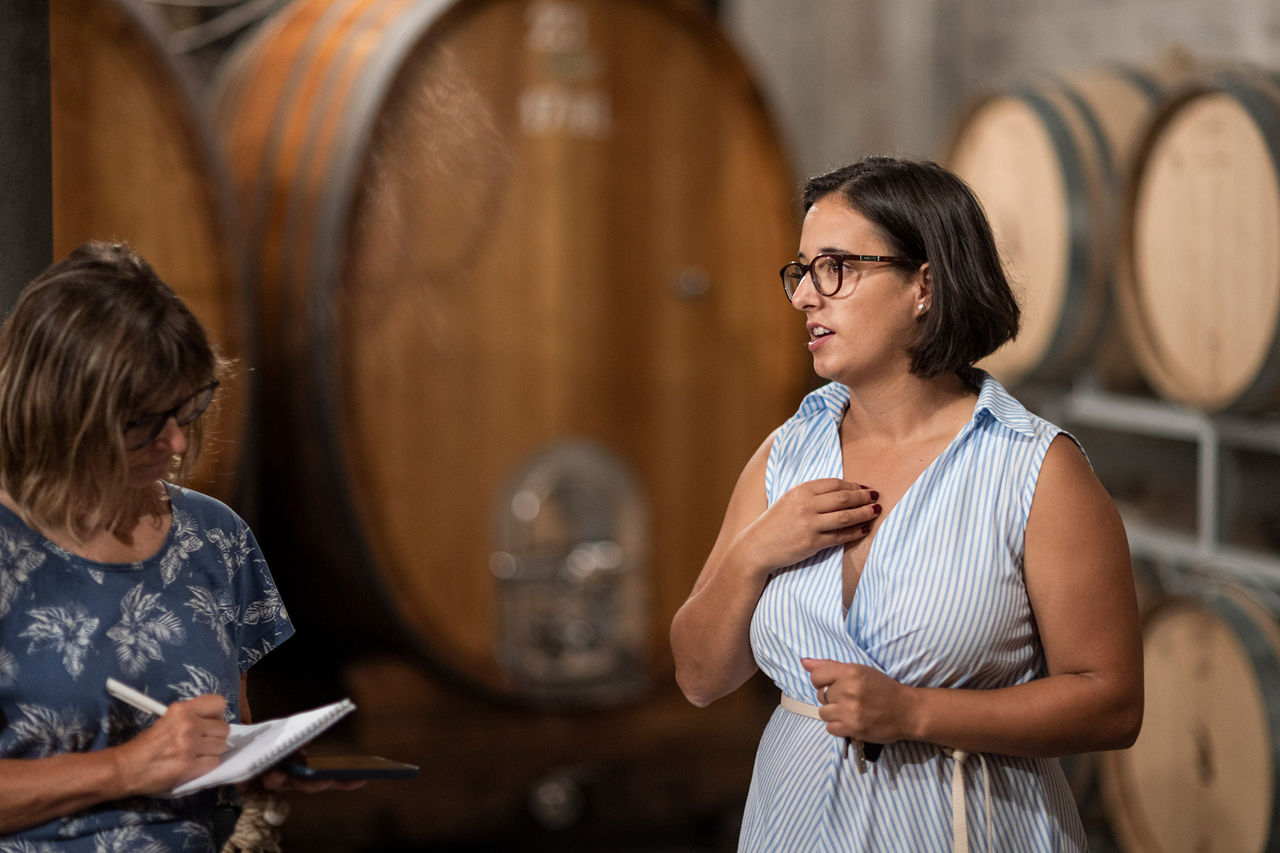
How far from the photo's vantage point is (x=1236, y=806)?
247 centimetres

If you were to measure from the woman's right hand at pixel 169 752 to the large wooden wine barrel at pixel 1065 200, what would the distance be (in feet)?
7.20

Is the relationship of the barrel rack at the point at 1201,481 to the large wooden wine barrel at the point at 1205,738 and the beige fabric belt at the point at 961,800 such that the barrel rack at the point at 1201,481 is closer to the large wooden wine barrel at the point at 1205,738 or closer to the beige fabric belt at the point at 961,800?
the large wooden wine barrel at the point at 1205,738

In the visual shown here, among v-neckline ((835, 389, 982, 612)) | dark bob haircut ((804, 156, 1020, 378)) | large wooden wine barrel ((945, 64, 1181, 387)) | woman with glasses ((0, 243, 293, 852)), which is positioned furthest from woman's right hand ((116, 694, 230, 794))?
large wooden wine barrel ((945, 64, 1181, 387))

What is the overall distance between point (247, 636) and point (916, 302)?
71 centimetres

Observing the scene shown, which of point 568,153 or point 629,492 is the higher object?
point 568,153

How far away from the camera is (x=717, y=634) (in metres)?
1.45

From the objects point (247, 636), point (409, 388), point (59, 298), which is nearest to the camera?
point (59, 298)

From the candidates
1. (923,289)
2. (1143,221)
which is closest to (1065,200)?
(1143,221)

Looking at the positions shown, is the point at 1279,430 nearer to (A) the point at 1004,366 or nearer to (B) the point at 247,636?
(A) the point at 1004,366

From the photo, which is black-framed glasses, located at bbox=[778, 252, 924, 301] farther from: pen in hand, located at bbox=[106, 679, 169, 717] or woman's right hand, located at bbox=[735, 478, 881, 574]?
pen in hand, located at bbox=[106, 679, 169, 717]

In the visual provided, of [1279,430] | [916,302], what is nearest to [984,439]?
[916,302]

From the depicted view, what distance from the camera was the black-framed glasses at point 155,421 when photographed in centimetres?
116

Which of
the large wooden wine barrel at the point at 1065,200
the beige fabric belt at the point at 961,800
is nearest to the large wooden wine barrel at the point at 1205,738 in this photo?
the large wooden wine barrel at the point at 1065,200

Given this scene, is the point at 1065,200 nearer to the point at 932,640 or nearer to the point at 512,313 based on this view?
the point at 512,313
